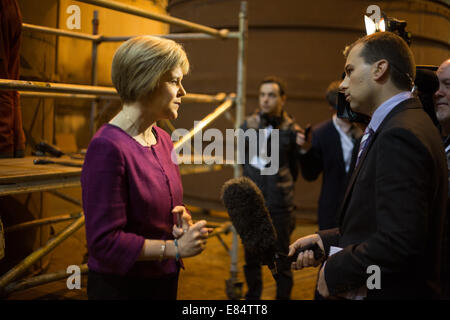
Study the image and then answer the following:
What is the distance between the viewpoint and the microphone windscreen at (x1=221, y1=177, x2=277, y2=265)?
1.58 meters

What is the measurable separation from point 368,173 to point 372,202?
0.09 metres

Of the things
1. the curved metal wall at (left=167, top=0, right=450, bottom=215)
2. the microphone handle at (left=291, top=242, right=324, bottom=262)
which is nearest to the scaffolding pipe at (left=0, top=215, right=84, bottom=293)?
the microphone handle at (left=291, top=242, right=324, bottom=262)

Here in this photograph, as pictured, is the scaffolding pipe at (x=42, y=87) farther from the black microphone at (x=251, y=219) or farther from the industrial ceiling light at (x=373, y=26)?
the industrial ceiling light at (x=373, y=26)

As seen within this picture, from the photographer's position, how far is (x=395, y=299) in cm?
139

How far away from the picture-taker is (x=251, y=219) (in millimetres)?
1584

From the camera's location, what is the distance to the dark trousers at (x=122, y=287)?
1.58m

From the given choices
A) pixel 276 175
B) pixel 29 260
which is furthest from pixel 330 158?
pixel 29 260

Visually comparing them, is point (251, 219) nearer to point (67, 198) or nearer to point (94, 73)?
point (67, 198)

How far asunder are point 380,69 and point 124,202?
3.00ft

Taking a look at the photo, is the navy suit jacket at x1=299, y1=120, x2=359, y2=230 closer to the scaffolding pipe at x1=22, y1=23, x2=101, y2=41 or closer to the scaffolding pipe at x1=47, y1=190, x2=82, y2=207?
the scaffolding pipe at x1=47, y1=190, x2=82, y2=207

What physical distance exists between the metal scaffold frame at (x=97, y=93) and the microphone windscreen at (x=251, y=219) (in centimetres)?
125

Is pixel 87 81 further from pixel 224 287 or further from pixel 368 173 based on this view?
pixel 368 173

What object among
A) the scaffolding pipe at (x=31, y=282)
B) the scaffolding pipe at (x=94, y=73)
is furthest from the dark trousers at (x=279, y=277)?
the scaffolding pipe at (x=94, y=73)

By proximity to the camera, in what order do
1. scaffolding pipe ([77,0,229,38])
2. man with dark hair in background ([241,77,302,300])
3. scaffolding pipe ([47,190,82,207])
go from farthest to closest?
1. scaffolding pipe ([47,190,82,207])
2. man with dark hair in background ([241,77,302,300])
3. scaffolding pipe ([77,0,229,38])
